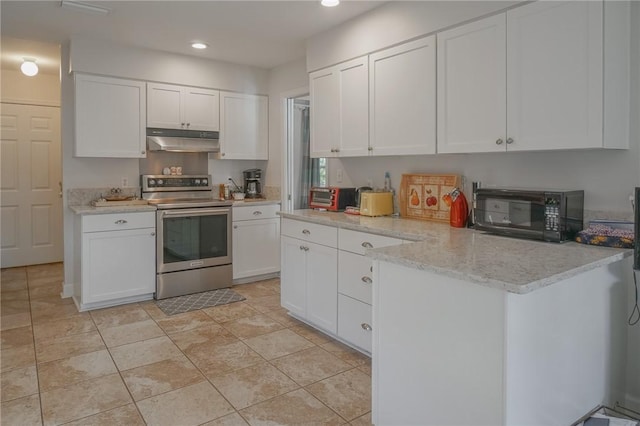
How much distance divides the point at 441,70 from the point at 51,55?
4277 millimetres

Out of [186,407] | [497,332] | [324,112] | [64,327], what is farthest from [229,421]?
[324,112]

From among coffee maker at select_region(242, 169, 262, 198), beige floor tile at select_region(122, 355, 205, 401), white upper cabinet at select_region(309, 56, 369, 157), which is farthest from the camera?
coffee maker at select_region(242, 169, 262, 198)

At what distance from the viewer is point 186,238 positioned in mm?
4336

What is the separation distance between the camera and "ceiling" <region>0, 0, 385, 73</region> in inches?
126

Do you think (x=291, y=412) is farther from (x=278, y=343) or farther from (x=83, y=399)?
(x=83, y=399)

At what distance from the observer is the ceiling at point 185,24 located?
126 inches

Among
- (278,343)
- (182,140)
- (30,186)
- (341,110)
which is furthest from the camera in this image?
(30,186)

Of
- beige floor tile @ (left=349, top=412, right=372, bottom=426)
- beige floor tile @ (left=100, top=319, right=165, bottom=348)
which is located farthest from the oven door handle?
beige floor tile @ (left=349, top=412, right=372, bottom=426)

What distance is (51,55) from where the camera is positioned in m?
4.73

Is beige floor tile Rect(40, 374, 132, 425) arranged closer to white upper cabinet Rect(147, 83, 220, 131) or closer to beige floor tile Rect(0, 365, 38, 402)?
beige floor tile Rect(0, 365, 38, 402)

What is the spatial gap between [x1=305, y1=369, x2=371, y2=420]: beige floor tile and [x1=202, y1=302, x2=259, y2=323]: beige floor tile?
1348mm

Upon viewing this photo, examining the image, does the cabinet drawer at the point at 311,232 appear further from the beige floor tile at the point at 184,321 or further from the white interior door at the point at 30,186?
the white interior door at the point at 30,186

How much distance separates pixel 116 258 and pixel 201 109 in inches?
70.4

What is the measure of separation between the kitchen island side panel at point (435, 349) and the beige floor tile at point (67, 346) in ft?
7.13
